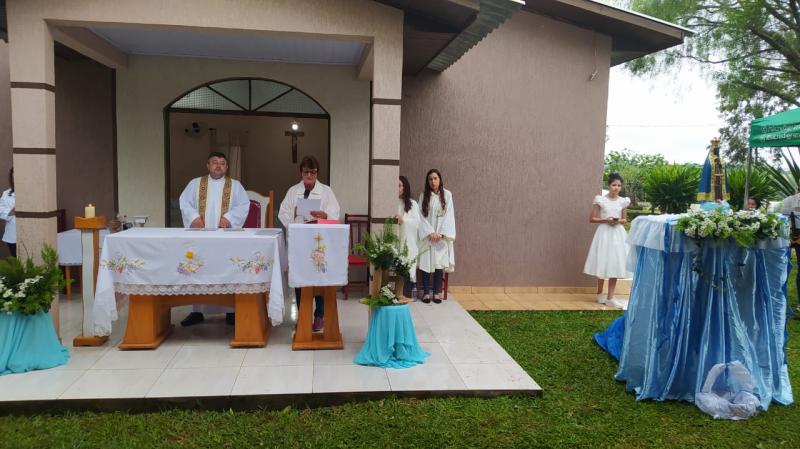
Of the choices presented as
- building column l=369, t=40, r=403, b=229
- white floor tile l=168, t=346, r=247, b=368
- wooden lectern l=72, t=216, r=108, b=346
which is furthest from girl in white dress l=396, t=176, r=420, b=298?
wooden lectern l=72, t=216, r=108, b=346

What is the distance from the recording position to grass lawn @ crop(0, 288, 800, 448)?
322 centimetres

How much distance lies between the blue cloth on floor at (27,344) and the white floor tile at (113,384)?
0.35 meters

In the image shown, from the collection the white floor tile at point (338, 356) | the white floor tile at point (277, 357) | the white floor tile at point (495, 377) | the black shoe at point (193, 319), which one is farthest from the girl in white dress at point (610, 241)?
the black shoe at point (193, 319)

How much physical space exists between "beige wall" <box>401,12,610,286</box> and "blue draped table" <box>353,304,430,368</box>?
10.4ft

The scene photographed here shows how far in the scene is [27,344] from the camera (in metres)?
3.95

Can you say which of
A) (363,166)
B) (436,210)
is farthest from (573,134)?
(363,166)

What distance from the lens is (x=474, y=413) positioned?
3.60 meters

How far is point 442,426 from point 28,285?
302cm

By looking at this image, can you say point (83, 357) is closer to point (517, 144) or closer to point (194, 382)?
point (194, 382)

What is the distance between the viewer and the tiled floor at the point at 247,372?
3678 millimetres

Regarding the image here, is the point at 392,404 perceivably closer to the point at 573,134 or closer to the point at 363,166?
the point at 363,166

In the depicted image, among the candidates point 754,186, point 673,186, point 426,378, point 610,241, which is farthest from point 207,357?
point 754,186

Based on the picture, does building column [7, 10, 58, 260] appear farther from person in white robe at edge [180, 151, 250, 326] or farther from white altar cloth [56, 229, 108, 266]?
white altar cloth [56, 229, 108, 266]

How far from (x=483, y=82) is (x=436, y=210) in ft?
6.37
